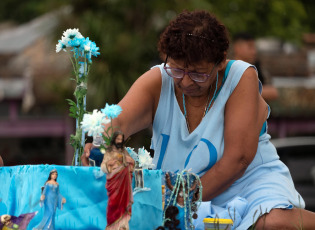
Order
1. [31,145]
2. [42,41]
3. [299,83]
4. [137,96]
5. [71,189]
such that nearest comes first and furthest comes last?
[71,189]
[137,96]
[299,83]
[42,41]
[31,145]

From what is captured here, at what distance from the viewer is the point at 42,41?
19.2 metres

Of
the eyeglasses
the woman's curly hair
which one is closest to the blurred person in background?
the woman's curly hair

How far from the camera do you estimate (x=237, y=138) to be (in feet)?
12.0

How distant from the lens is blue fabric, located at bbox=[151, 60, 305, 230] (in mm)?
3711

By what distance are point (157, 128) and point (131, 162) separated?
1.21m

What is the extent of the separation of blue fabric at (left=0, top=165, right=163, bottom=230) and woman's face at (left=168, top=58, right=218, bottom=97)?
0.67 metres

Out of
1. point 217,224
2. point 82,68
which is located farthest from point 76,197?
point 82,68

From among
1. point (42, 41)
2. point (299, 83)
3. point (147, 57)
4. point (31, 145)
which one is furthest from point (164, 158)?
point (31, 145)

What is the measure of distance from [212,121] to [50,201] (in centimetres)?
125

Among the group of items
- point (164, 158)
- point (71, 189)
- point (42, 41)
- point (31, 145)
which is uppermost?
point (42, 41)

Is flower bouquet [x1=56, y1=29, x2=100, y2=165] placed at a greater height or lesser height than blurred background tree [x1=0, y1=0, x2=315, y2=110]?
lesser

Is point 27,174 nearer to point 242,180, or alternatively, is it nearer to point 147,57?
point 242,180

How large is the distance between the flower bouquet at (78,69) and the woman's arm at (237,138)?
2.31 feet

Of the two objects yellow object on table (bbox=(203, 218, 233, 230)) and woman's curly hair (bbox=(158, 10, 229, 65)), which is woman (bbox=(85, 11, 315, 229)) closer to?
woman's curly hair (bbox=(158, 10, 229, 65))
